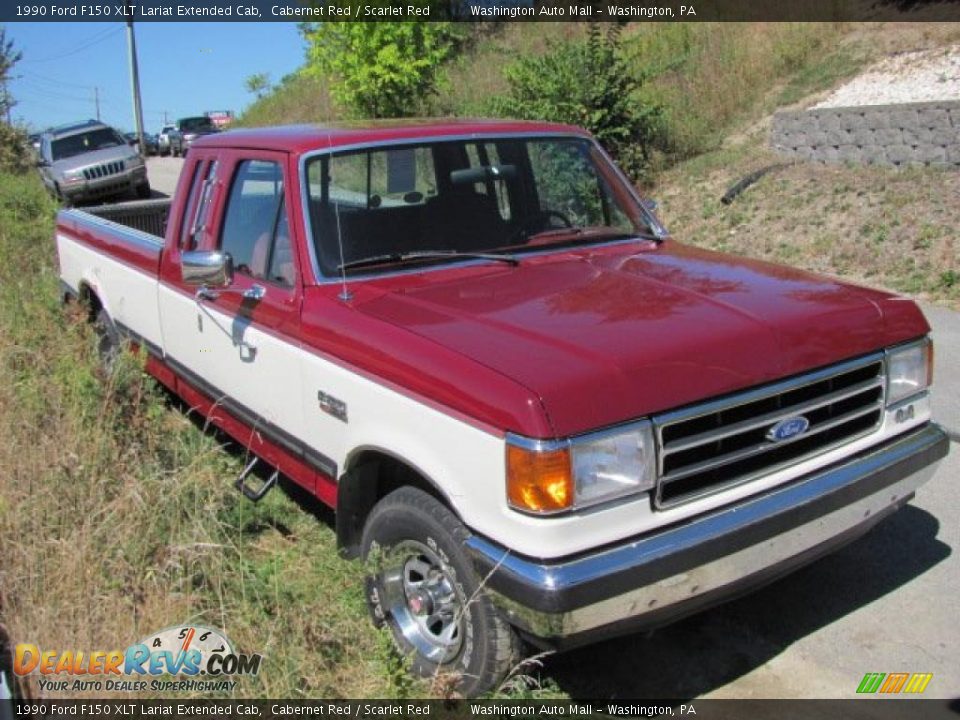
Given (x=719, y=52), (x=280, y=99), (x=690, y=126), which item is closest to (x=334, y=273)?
(x=690, y=126)

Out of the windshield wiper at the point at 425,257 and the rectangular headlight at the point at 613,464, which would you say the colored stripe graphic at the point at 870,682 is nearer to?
the rectangular headlight at the point at 613,464

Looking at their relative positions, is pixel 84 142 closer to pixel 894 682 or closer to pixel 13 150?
pixel 13 150

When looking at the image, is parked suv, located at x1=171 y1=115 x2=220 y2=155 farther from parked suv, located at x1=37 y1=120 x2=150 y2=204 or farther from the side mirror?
the side mirror

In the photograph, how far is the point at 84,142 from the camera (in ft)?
71.9

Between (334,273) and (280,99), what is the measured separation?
32.4 m

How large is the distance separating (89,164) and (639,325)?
20497 mm

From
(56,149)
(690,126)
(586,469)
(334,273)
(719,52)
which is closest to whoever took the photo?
(586,469)

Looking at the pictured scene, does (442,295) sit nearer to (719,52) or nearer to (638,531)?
(638,531)

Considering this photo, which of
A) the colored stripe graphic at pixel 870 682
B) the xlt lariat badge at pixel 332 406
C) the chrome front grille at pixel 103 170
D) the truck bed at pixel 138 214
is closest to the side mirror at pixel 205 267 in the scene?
the xlt lariat badge at pixel 332 406

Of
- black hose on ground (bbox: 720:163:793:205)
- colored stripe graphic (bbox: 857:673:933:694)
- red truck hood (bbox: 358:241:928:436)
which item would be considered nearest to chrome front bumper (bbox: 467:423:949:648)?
red truck hood (bbox: 358:241:928:436)

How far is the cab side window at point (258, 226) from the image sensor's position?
13.1 ft

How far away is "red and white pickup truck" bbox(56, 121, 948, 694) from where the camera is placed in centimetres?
270

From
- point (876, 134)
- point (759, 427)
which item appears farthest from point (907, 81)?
point (759, 427)

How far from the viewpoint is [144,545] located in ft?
11.5
